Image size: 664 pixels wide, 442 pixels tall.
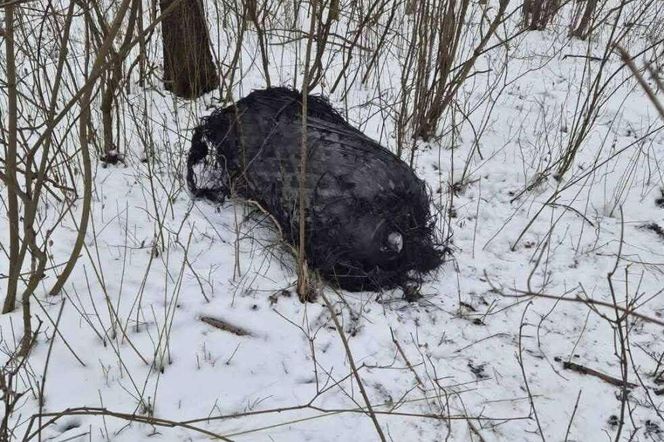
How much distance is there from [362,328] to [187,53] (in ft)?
7.99

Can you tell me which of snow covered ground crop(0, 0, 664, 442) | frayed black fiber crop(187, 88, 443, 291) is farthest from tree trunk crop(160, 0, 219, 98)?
frayed black fiber crop(187, 88, 443, 291)

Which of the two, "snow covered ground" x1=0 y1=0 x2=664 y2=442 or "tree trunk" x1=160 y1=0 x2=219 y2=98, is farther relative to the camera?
"tree trunk" x1=160 y1=0 x2=219 y2=98

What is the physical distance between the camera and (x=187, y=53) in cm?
365

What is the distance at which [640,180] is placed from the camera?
3.10 m

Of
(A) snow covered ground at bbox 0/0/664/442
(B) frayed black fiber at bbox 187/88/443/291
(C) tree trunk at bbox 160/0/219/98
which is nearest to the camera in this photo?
(A) snow covered ground at bbox 0/0/664/442

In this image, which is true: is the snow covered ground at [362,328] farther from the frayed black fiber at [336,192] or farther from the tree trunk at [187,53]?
the tree trunk at [187,53]

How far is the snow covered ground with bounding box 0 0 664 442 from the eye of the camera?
168 cm

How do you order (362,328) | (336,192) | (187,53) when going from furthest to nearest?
(187,53) < (336,192) < (362,328)

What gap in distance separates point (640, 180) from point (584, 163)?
0.32 meters

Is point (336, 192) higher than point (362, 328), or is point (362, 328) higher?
point (336, 192)

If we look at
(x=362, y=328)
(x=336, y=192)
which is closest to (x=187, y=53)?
(x=336, y=192)

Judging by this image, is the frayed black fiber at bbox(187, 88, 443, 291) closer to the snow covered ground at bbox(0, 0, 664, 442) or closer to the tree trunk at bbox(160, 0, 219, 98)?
the snow covered ground at bbox(0, 0, 664, 442)

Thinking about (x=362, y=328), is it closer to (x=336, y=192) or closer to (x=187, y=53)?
(x=336, y=192)

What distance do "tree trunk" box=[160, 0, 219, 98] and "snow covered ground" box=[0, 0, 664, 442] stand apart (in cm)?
76
